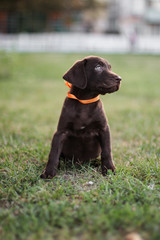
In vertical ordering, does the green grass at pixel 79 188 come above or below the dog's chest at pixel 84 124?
below

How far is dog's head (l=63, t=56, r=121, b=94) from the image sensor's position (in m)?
2.90

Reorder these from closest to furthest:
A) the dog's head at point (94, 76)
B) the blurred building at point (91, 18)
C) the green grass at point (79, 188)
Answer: the green grass at point (79, 188) < the dog's head at point (94, 76) < the blurred building at point (91, 18)

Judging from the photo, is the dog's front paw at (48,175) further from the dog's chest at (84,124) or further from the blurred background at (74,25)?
the blurred background at (74,25)

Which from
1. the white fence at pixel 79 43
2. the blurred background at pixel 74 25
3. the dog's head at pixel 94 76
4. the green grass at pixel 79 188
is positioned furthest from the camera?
the blurred background at pixel 74 25

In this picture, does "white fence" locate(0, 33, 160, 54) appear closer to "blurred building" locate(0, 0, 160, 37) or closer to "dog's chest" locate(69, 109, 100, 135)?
"blurred building" locate(0, 0, 160, 37)

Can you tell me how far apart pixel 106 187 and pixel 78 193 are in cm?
26

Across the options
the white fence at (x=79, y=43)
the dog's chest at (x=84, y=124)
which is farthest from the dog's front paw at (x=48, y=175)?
the white fence at (x=79, y=43)

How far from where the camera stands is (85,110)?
9.82ft

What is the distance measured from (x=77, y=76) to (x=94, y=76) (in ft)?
0.57

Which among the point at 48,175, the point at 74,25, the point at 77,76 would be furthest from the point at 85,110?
the point at 74,25

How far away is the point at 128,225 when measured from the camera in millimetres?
2143

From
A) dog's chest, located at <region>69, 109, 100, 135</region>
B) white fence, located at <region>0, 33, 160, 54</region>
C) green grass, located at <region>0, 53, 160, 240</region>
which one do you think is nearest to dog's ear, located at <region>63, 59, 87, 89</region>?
dog's chest, located at <region>69, 109, 100, 135</region>

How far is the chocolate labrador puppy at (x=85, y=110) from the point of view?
9.65 ft

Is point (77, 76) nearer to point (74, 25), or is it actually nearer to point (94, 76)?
point (94, 76)
